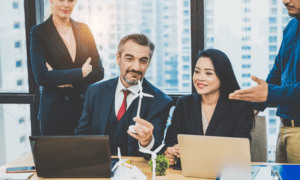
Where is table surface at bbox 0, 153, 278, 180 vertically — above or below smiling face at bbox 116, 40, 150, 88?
below

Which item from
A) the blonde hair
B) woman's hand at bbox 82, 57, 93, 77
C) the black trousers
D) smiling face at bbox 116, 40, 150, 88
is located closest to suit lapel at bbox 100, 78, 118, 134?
smiling face at bbox 116, 40, 150, 88

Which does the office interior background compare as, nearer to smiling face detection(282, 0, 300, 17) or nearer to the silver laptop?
smiling face detection(282, 0, 300, 17)

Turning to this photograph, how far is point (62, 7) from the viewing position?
2.81m

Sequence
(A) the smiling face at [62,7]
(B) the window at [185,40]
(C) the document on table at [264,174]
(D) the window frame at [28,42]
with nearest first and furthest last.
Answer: (C) the document on table at [264,174], (A) the smiling face at [62,7], (D) the window frame at [28,42], (B) the window at [185,40]

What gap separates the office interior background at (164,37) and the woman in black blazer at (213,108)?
88 cm

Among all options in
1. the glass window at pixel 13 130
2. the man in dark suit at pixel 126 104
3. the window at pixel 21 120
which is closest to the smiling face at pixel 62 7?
the man in dark suit at pixel 126 104

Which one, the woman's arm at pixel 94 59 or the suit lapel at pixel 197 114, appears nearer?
the suit lapel at pixel 197 114

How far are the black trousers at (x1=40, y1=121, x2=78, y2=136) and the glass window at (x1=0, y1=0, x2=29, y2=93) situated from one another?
659 mm

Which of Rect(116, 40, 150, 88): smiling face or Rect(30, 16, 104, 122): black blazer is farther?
Rect(30, 16, 104, 122): black blazer

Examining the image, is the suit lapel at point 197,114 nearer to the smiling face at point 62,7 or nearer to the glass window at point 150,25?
the glass window at point 150,25

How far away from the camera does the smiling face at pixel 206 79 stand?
6.78 ft

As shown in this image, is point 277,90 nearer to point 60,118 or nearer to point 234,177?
point 234,177

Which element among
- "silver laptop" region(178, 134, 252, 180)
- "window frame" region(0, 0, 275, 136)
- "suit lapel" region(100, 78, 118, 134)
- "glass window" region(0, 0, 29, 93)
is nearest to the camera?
"silver laptop" region(178, 134, 252, 180)

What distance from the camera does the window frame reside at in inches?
115
